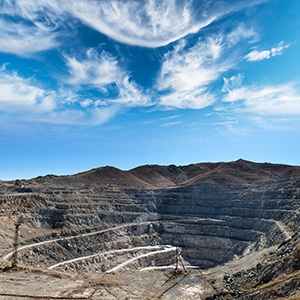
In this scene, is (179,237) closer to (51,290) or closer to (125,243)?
(125,243)

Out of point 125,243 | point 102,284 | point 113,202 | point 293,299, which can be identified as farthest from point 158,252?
point 293,299

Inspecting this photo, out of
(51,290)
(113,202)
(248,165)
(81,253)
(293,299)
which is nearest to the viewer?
(293,299)

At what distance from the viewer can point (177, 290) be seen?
3538 cm

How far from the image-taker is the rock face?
59156 mm

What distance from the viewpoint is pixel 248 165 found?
141 meters

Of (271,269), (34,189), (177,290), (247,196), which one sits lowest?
(177,290)

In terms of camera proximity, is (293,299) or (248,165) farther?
(248,165)

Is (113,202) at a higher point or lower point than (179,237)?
higher

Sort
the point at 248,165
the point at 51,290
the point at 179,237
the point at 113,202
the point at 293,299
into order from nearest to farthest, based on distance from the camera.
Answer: the point at 293,299 → the point at 51,290 → the point at 179,237 → the point at 113,202 → the point at 248,165

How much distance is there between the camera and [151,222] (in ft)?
275

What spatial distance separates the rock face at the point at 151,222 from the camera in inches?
2329

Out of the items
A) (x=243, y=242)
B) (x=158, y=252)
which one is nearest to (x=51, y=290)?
(x=158, y=252)

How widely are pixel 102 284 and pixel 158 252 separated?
1345 inches

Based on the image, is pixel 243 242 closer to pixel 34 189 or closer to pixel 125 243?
pixel 125 243
